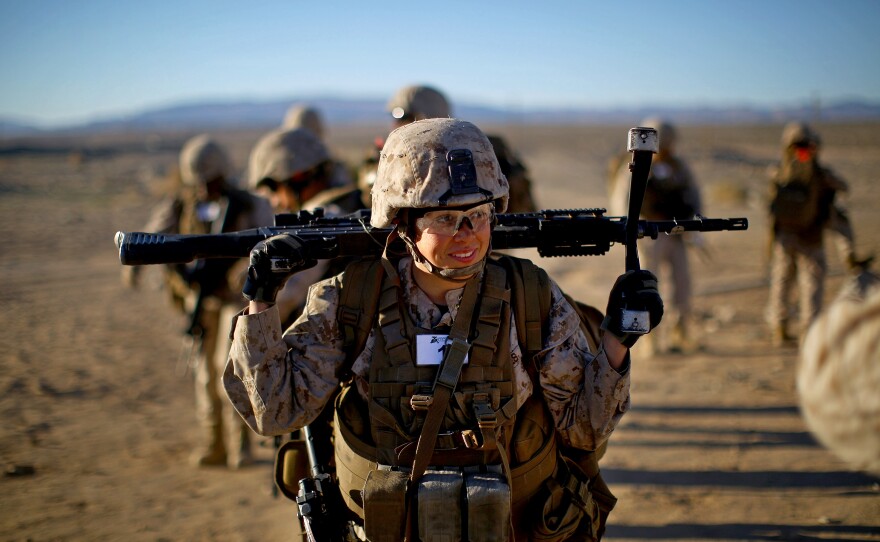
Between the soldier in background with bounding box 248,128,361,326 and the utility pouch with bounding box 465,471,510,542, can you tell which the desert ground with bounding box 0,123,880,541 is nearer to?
the soldier in background with bounding box 248,128,361,326

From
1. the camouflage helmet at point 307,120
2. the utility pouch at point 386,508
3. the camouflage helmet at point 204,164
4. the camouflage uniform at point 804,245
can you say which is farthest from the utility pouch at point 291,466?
the camouflage uniform at point 804,245

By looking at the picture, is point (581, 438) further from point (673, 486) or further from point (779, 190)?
point (779, 190)

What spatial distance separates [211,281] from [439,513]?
3.78 meters

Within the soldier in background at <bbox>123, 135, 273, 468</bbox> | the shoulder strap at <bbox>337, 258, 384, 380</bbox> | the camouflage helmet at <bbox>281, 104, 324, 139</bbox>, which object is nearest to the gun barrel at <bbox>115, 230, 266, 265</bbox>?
the shoulder strap at <bbox>337, 258, 384, 380</bbox>

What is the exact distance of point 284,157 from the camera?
176 inches

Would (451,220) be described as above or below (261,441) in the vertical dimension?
above

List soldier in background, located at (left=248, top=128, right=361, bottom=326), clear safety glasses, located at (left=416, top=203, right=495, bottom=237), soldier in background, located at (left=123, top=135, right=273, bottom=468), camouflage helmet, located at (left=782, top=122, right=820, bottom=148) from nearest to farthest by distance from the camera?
clear safety glasses, located at (left=416, top=203, right=495, bottom=237)
soldier in background, located at (left=248, top=128, right=361, bottom=326)
soldier in background, located at (left=123, top=135, right=273, bottom=468)
camouflage helmet, located at (left=782, top=122, right=820, bottom=148)

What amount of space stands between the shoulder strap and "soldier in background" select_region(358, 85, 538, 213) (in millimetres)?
1815

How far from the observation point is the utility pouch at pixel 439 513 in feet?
7.16

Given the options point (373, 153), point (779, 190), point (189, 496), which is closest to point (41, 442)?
point (189, 496)

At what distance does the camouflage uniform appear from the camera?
707cm

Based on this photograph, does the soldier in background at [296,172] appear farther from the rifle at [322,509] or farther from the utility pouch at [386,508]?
the utility pouch at [386,508]

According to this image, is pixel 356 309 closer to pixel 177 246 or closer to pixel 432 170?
pixel 432 170

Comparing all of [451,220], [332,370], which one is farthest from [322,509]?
[451,220]
